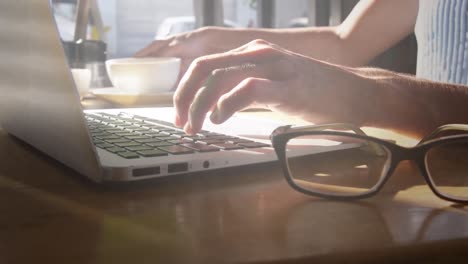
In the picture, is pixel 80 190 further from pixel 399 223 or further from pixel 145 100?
pixel 145 100

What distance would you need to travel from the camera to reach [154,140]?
0.39 meters

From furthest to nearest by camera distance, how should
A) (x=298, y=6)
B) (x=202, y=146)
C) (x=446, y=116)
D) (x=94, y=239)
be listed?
(x=298, y=6) < (x=446, y=116) < (x=202, y=146) < (x=94, y=239)

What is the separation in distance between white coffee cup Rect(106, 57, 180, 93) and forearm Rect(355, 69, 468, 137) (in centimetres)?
31

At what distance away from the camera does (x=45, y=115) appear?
14.6 inches

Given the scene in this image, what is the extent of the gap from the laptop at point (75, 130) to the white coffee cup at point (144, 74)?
266 millimetres

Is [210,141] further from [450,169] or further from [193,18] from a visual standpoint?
[193,18]

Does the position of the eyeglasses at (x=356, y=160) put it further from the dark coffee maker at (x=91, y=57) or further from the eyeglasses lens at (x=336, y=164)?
the dark coffee maker at (x=91, y=57)

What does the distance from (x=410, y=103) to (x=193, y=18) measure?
58.2 inches

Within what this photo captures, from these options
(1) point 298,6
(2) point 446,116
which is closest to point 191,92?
(2) point 446,116

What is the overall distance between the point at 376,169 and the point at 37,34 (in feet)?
0.77

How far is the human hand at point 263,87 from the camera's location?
1.32 ft

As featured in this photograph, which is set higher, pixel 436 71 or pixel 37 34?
pixel 37 34

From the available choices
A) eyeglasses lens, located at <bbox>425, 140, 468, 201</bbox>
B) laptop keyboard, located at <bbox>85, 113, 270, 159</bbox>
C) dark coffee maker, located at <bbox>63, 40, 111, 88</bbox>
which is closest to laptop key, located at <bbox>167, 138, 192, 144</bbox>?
laptop keyboard, located at <bbox>85, 113, 270, 159</bbox>

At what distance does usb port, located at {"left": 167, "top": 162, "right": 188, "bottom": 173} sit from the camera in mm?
319
